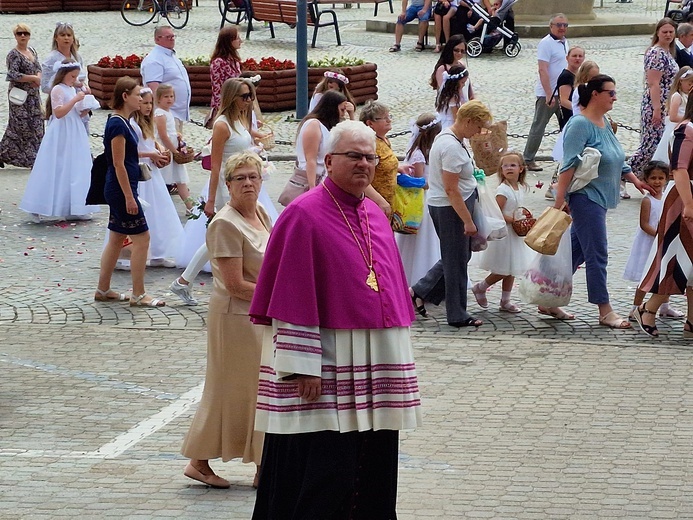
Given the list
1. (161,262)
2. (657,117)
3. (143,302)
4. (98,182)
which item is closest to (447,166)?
(143,302)

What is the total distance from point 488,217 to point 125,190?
107 inches

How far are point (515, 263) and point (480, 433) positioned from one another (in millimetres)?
2827

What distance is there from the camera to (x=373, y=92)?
19594 mm

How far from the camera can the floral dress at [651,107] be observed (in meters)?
14.0

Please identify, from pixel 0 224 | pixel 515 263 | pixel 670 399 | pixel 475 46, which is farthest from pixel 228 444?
pixel 475 46

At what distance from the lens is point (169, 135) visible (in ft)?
40.3

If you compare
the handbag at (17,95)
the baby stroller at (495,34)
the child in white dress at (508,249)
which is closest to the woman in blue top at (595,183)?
the child in white dress at (508,249)

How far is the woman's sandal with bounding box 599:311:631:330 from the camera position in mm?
9273

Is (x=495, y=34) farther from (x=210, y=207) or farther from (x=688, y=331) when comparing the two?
(x=688, y=331)

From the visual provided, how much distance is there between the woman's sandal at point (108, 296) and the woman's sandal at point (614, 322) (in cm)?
363

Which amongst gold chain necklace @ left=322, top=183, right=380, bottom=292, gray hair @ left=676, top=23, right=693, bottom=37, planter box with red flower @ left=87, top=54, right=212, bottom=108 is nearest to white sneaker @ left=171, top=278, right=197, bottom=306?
gold chain necklace @ left=322, top=183, right=380, bottom=292

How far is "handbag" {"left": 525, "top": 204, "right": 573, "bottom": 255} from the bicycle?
70.7 ft

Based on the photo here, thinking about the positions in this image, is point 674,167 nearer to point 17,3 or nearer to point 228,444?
point 228,444

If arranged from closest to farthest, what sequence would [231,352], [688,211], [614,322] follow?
[231,352]
[688,211]
[614,322]
